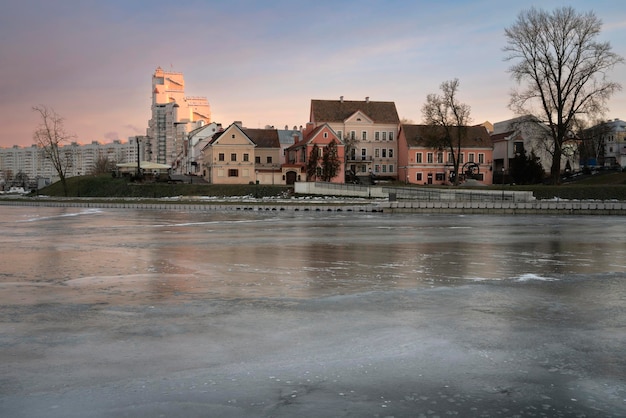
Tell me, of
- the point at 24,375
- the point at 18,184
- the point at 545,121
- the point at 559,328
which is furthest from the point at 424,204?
the point at 18,184

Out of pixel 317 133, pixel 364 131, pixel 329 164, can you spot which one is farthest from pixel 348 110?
pixel 329 164

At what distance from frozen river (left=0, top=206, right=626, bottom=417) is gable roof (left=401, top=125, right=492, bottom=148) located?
71.3 meters

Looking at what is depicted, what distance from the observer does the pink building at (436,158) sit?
88.8m

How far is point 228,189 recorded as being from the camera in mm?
67688

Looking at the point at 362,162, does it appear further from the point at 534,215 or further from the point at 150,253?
the point at 150,253

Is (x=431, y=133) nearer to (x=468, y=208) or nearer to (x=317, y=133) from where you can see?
(x=317, y=133)

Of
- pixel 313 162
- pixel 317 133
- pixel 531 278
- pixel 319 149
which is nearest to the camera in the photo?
pixel 531 278

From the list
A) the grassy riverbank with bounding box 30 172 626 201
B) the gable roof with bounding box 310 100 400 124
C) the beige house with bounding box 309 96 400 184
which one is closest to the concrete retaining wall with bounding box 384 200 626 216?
the grassy riverbank with bounding box 30 172 626 201

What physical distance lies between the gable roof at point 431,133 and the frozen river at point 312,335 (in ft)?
234

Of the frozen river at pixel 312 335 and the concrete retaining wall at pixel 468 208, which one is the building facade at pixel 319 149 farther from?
the frozen river at pixel 312 335

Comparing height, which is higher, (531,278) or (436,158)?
(436,158)

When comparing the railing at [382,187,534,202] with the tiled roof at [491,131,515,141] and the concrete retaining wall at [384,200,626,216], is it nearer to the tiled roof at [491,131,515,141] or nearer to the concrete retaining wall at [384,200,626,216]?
the concrete retaining wall at [384,200,626,216]

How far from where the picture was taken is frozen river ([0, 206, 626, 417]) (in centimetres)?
603

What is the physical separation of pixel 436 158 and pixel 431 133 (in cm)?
468
